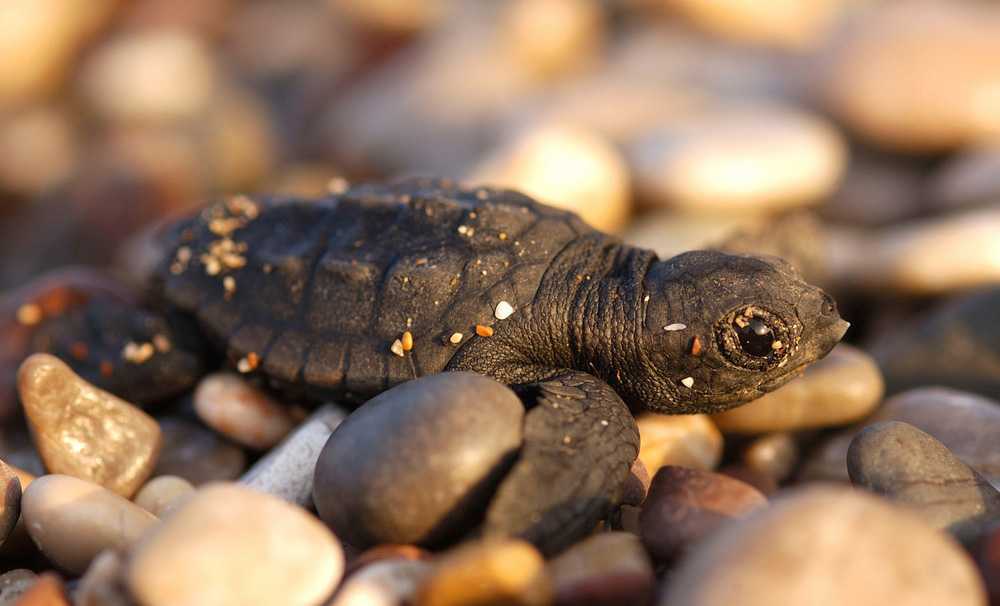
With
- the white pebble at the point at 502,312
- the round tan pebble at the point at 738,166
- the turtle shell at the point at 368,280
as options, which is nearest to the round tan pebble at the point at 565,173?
the round tan pebble at the point at 738,166

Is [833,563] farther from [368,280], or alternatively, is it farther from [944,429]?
[368,280]

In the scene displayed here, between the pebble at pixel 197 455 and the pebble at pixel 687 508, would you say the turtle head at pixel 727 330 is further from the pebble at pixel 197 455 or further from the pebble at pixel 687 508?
the pebble at pixel 197 455

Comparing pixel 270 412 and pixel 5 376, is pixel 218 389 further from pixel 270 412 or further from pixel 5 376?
pixel 5 376

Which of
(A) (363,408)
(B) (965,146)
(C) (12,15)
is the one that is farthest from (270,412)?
(C) (12,15)

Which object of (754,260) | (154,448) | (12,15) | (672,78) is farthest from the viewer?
(12,15)

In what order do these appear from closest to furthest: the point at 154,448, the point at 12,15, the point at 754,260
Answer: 1. the point at 754,260
2. the point at 154,448
3. the point at 12,15

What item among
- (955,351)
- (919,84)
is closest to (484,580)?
(955,351)
